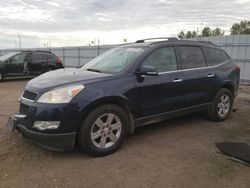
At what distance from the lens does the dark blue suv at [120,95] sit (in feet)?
13.2

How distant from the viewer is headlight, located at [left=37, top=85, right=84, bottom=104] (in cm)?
404

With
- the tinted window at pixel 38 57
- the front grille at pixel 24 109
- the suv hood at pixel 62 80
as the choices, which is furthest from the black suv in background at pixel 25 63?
the front grille at pixel 24 109

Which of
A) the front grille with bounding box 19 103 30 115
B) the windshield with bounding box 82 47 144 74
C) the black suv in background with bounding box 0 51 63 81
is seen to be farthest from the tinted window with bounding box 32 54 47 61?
the front grille with bounding box 19 103 30 115

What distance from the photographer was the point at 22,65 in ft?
48.8

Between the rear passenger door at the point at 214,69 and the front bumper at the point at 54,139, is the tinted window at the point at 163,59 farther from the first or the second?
the front bumper at the point at 54,139

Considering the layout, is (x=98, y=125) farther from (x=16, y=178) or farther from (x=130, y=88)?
(x=16, y=178)

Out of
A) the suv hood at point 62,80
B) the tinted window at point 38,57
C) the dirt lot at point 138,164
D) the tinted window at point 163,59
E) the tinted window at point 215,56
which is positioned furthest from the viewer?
the tinted window at point 38,57

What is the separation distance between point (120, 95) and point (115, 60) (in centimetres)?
105

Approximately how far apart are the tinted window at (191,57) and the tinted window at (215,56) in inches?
7.9

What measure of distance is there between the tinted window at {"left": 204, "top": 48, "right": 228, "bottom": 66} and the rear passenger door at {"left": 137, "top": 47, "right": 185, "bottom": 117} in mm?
1102

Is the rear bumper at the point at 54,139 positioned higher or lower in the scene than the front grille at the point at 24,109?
lower

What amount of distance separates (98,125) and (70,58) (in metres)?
21.8

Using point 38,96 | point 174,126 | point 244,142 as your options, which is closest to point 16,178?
point 38,96

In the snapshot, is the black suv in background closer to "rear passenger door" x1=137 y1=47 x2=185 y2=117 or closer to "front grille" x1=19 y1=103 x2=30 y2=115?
"front grille" x1=19 y1=103 x2=30 y2=115
